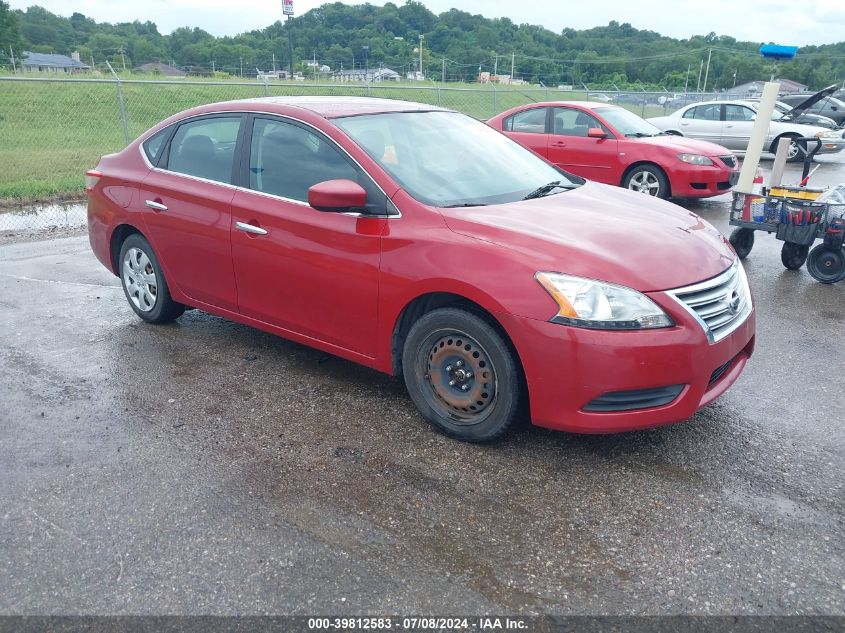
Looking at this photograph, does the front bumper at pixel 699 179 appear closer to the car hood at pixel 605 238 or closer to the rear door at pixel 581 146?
the rear door at pixel 581 146

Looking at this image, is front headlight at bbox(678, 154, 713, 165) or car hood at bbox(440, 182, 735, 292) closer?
car hood at bbox(440, 182, 735, 292)

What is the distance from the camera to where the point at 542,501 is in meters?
3.17

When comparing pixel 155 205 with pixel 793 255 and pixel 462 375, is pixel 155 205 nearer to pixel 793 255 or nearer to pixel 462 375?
pixel 462 375

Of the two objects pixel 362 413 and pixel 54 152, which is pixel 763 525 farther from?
pixel 54 152

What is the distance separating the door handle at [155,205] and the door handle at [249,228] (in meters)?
0.82

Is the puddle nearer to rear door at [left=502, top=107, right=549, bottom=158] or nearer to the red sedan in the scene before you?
the red sedan

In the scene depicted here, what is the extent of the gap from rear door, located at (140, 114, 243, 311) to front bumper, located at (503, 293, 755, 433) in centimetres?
221

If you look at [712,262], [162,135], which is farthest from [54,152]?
[712,262]

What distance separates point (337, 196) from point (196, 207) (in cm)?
145

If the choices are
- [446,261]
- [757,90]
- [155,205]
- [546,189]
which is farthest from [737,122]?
[757,90]

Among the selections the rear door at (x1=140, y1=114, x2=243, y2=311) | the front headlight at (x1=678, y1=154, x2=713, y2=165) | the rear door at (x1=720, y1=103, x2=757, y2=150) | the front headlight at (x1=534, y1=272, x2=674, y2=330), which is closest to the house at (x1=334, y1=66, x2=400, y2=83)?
the rear door at (x1=720, y1=103, x2=757, y2=150)

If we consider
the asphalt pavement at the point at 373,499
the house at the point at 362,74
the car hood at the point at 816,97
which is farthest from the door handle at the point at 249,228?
the house at the point at 362,74

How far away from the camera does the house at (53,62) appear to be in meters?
50.1

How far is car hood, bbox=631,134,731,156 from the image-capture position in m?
10.4
